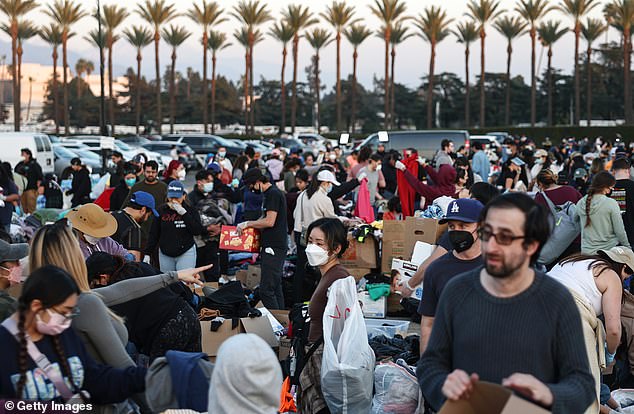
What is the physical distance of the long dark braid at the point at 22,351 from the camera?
3613 millimetres

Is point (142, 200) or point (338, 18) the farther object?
point (338, 18)

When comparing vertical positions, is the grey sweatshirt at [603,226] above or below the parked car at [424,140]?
below

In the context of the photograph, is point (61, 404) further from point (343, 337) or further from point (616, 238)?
point (616, 238)

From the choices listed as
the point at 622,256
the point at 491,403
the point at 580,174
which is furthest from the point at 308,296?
the point at 491,403

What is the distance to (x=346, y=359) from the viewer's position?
6.07 meters

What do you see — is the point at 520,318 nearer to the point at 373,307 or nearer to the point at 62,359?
the point at 62,359

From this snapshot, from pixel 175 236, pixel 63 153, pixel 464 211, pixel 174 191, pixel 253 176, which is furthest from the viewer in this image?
pixel 63 153

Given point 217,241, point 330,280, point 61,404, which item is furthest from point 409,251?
point 61,404

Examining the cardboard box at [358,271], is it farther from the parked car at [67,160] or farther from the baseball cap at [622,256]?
the parked car at [67,160]

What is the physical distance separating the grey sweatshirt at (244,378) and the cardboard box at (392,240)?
301 inches

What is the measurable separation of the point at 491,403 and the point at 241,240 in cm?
712

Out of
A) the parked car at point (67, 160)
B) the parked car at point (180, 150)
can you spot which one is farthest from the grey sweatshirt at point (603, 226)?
the parked car at point (180, 150)

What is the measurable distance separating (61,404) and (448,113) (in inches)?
3576

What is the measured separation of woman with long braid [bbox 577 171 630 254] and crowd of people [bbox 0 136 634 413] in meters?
0.01
